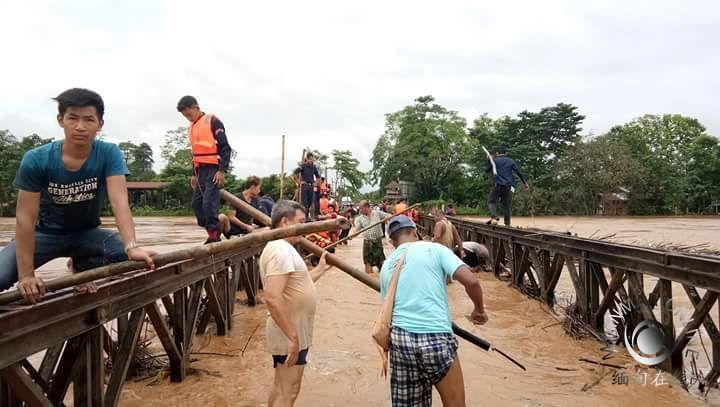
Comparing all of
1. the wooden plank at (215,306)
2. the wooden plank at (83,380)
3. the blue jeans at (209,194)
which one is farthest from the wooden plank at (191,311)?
the wooden plank at (83,380)

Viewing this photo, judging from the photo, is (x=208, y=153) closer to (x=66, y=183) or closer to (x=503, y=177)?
(x=66, y=183)

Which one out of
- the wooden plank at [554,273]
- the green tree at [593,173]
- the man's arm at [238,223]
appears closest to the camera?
the man's arm at [238,223]

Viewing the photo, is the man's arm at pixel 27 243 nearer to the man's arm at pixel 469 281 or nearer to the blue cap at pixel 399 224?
the blue cap at pixel 399 224

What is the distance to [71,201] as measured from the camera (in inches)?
124

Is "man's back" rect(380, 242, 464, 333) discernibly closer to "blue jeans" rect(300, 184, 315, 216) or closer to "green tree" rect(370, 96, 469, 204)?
"blue jeans" rect(300, 184, 315, 216)

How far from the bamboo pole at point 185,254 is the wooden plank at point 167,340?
119 centimetres

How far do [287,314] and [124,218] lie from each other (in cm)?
122

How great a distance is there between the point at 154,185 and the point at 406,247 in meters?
49.5

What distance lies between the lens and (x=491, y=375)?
514 cm

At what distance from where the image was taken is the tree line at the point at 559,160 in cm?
3703

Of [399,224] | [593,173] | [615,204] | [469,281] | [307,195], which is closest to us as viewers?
[469,281]

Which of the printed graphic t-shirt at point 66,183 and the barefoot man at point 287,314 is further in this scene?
the barefoot man at point 287,314

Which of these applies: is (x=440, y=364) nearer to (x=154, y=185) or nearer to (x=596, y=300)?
A: (x=596, y=300)

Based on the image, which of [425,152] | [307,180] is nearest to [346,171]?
[425,152]
